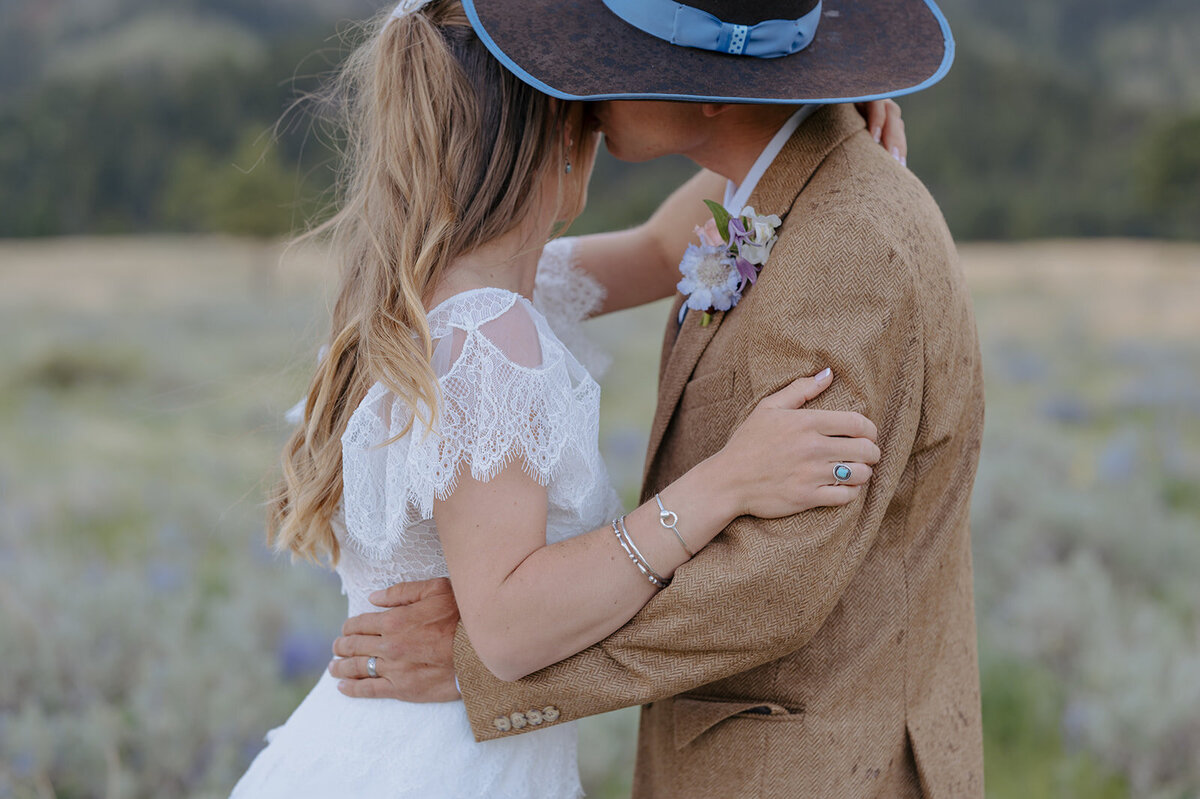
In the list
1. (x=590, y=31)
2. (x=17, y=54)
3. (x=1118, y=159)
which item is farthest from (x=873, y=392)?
(x=17, y=54)

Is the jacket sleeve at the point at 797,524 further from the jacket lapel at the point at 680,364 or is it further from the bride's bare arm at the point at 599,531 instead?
the jacket lapel at the point at 680,364

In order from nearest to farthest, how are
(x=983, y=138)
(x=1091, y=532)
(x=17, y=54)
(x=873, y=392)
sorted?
(x=873, y=392) → (x=1091, y=532) → (x=983, y=138) → (x=17, y=54)

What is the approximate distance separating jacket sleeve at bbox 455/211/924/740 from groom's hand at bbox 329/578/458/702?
0.30 meters

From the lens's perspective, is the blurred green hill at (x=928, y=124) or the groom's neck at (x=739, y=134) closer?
the groom's neck at (x=739, y=134)

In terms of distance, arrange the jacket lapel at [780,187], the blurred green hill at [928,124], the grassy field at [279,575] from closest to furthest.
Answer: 1. the jacket lapel at [780,187]
2. the grassy field at [279,575]
3. the blurred green hill at [928,124]

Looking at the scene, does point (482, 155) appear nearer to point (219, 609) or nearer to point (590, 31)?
point (590, 31)

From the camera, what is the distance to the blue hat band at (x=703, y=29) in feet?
4.94

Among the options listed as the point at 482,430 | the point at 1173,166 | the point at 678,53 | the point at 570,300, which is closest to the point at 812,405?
the point at 482,430

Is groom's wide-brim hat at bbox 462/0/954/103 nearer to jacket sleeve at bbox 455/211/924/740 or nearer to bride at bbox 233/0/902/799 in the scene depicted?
bride at bbox 233/0/902/799

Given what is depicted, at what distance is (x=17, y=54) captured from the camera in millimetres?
63906

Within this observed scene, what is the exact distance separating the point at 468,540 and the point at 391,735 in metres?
0.49

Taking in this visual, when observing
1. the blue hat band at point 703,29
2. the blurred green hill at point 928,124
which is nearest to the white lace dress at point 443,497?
the blue hat band at point 703,29

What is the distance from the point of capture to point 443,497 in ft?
4.76

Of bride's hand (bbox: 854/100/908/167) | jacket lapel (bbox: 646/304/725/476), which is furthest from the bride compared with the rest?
bride's hand (bbox: 854/100/908/167)
